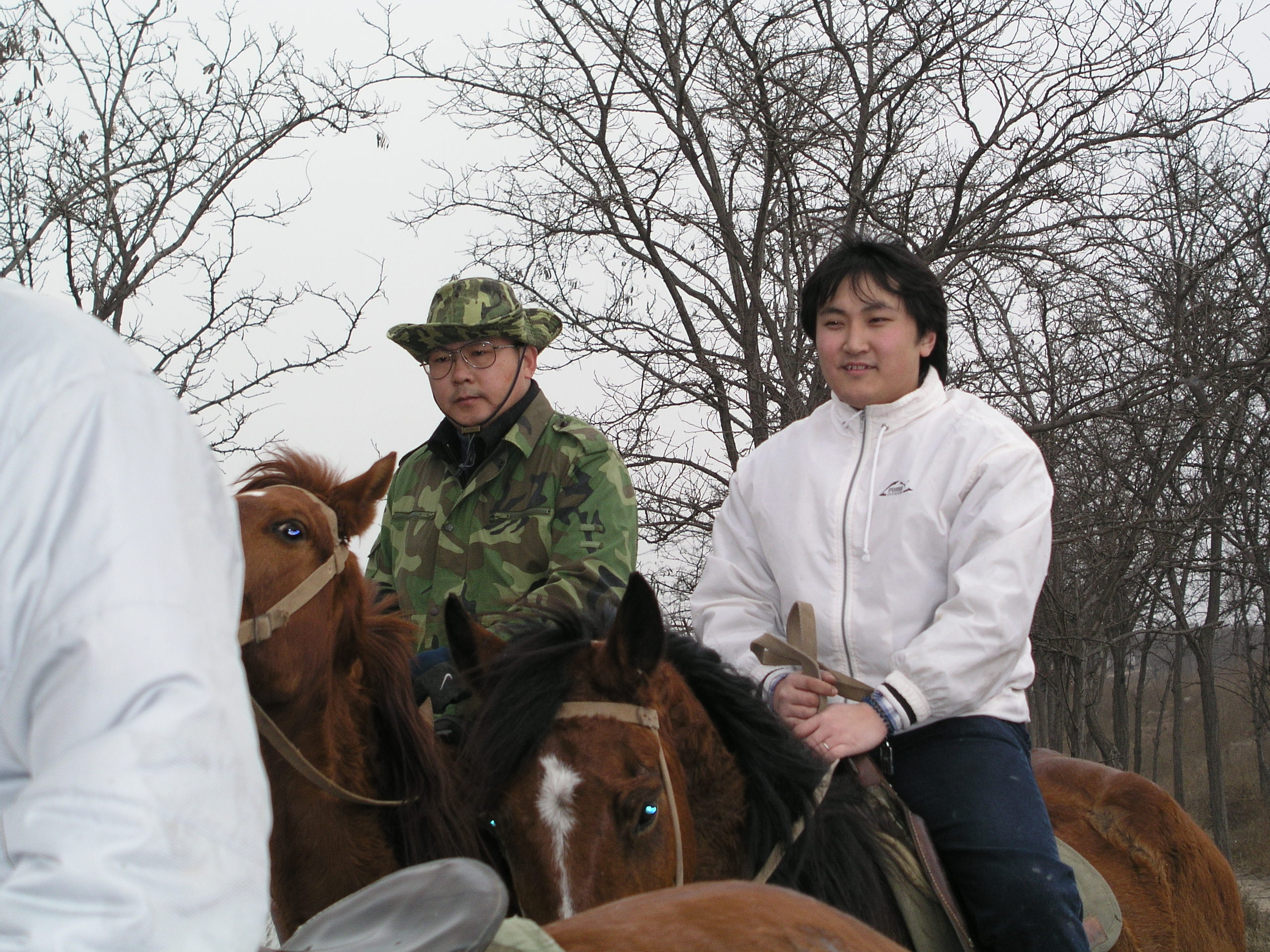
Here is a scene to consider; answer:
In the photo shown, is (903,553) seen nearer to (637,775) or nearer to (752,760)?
(752,760)

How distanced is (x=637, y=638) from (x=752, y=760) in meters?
0.43

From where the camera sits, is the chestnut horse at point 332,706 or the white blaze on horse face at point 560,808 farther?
the chestnut horse at point 332,706

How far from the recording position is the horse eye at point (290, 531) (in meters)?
2.87

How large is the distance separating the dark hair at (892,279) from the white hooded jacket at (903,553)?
0.58 feet

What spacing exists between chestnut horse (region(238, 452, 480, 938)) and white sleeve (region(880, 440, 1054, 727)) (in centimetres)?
123

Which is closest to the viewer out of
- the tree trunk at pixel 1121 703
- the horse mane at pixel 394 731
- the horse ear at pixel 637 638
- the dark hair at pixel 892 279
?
the horse ear at pixel 637 638

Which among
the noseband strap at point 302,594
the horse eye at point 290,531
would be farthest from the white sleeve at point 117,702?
the horse eye at point 290,531

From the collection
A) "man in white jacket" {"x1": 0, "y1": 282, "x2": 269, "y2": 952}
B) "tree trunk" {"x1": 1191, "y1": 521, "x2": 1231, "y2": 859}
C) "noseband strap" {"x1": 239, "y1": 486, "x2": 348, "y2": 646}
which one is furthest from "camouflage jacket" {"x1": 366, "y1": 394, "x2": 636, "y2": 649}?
"tree trunk" {"x1": 1191, "y1": 521, "x2": 1231, "y2": 859}

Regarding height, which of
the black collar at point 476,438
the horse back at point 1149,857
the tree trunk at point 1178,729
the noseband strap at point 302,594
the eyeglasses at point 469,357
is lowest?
the tree trunk at point 1178,729

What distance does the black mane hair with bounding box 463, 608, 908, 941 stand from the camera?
2525 mm

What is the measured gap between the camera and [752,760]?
8.97 feet

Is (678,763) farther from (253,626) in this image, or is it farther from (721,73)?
(721,73)

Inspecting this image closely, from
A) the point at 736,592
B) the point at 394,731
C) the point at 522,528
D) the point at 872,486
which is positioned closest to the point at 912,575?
the point at 872,486

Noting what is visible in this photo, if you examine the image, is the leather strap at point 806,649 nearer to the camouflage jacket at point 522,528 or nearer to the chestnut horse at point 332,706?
the camouflage jacket at point 522,528
